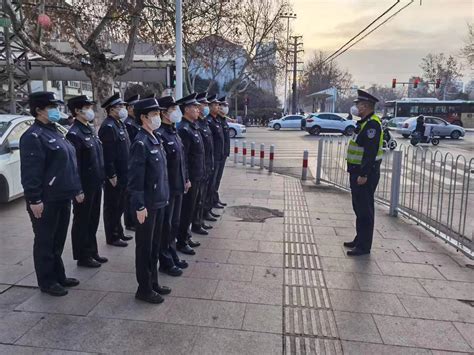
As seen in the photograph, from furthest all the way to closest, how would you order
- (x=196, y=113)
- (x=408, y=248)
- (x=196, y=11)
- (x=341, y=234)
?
(x=196, y=11), (x=341, y=234), (x=408, y=248), (x=196, y=113)

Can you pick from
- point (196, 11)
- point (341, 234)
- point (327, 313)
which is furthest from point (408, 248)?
point (196, 11)

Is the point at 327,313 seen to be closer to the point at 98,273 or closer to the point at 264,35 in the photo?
the point at 98,273

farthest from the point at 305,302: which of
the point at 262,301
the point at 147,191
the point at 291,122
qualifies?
the point at 291,122

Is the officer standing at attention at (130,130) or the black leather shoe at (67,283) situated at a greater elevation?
the officer standing at attention at (130,130)

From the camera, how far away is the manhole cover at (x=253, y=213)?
7.36 meters

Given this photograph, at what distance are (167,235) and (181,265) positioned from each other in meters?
0.57

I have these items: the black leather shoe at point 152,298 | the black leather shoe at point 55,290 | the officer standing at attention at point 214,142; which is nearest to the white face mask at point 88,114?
the black leather shoe at point 55,290

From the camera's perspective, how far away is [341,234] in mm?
6441

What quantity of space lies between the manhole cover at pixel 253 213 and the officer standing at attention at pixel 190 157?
1.90 meters

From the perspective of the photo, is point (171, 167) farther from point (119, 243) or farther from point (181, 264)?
point (119, 243)

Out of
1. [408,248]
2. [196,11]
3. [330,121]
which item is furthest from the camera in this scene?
[330,121]

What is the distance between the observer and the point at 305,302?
4.12 metres

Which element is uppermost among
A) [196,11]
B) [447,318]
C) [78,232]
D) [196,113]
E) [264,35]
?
[264,35]

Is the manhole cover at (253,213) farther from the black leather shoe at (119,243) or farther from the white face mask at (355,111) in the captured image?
the white face mask at (355,111)
